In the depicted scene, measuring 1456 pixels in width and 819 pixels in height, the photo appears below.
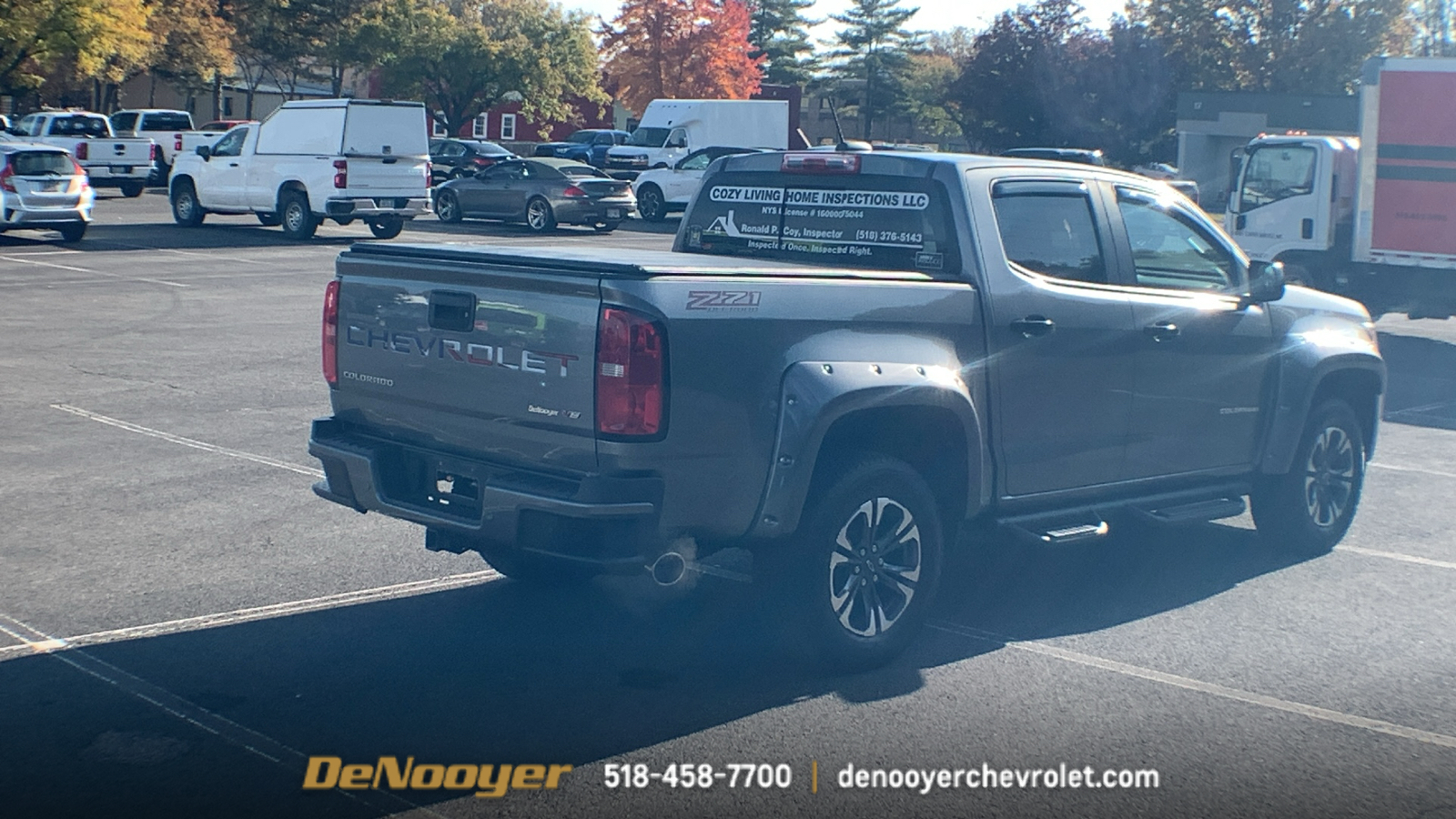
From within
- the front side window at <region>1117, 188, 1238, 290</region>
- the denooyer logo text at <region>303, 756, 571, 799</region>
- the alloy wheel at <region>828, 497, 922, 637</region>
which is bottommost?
the denooyer logo text at <region>303, 756, 571, 799</region>

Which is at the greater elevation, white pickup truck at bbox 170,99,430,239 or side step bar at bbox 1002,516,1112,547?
white pickup truck at bbox 170,99,430,239

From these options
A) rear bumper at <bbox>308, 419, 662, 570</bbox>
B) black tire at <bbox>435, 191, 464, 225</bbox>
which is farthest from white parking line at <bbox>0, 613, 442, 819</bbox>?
black tire at <bbox>435, 191, 464, 225</bbox>

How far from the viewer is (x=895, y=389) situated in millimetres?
5535

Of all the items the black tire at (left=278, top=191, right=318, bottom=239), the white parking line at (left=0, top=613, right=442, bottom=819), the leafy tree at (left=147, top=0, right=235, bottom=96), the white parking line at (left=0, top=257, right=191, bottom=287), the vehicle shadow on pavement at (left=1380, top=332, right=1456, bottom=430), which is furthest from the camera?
the leafy tree at (left=147, top=0, right=235, bottom=96)

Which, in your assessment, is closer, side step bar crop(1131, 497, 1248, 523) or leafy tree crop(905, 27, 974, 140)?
side step bar crop(1131, 497, 1248, 523)

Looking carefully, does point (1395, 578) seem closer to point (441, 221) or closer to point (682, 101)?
point (441, 221)

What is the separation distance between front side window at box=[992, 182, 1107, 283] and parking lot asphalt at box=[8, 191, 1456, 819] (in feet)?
4.81

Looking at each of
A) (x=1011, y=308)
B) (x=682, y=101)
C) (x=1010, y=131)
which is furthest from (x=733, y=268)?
(x=1010, y=131)

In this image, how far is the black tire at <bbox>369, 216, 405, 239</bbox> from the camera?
26.2 m

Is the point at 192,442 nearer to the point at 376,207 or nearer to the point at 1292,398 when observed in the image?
the point at 1292,398

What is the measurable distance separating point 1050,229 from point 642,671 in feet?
8.35

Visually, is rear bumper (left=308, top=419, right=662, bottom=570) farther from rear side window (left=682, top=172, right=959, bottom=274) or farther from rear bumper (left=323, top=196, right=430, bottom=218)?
rear bumper (left=323, top=196, right=430, bottom=218)

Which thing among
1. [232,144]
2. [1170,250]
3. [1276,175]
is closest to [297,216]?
[232,144]

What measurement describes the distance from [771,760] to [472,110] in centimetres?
6712
